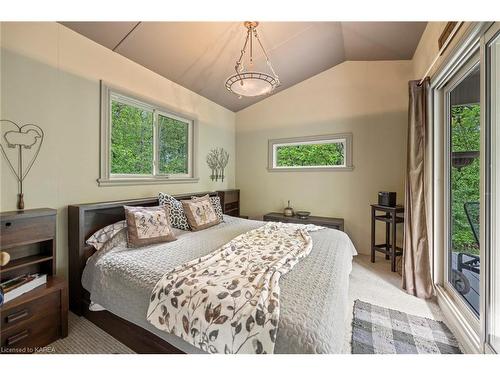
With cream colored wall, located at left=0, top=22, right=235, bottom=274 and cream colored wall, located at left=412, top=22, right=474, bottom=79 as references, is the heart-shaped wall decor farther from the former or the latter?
cream colored wall, located at left=412, top=22, right=474, bottom=79

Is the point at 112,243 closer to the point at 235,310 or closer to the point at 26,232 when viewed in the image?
the point at 26,232

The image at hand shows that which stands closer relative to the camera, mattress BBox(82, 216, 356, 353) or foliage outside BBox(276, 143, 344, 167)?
mattress BBox(82, 216, 356, 353)

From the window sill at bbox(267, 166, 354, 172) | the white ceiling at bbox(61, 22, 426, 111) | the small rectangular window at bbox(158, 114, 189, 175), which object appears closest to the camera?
the white ceiling at bbox(61, 22, 426, 111)

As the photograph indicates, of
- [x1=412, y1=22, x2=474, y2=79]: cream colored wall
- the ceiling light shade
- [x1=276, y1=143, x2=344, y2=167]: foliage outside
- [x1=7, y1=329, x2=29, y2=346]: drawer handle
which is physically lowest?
[x1=7, y1=329, x2=29, y2=346]: drawer handle

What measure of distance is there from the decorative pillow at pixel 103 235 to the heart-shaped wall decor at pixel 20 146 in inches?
21.7

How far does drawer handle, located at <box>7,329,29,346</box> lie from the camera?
4.43 feet

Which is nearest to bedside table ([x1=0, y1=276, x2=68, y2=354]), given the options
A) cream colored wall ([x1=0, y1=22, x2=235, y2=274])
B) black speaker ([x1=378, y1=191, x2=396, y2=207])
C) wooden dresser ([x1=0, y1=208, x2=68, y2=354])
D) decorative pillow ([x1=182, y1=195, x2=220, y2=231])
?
wooden dresser ([x1=0, y1=208, x2=68, y2=354])

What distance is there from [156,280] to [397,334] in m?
1.82

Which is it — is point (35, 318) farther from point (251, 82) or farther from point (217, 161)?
point (217, 161)

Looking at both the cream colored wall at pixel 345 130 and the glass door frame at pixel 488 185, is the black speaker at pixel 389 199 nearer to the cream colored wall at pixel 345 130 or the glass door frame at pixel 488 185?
the cream colored wall at pixel 345 130

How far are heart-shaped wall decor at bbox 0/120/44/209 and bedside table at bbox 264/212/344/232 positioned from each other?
9.74 feet

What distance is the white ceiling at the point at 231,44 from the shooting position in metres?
2.15

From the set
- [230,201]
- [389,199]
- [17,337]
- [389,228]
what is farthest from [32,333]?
[389,228]
